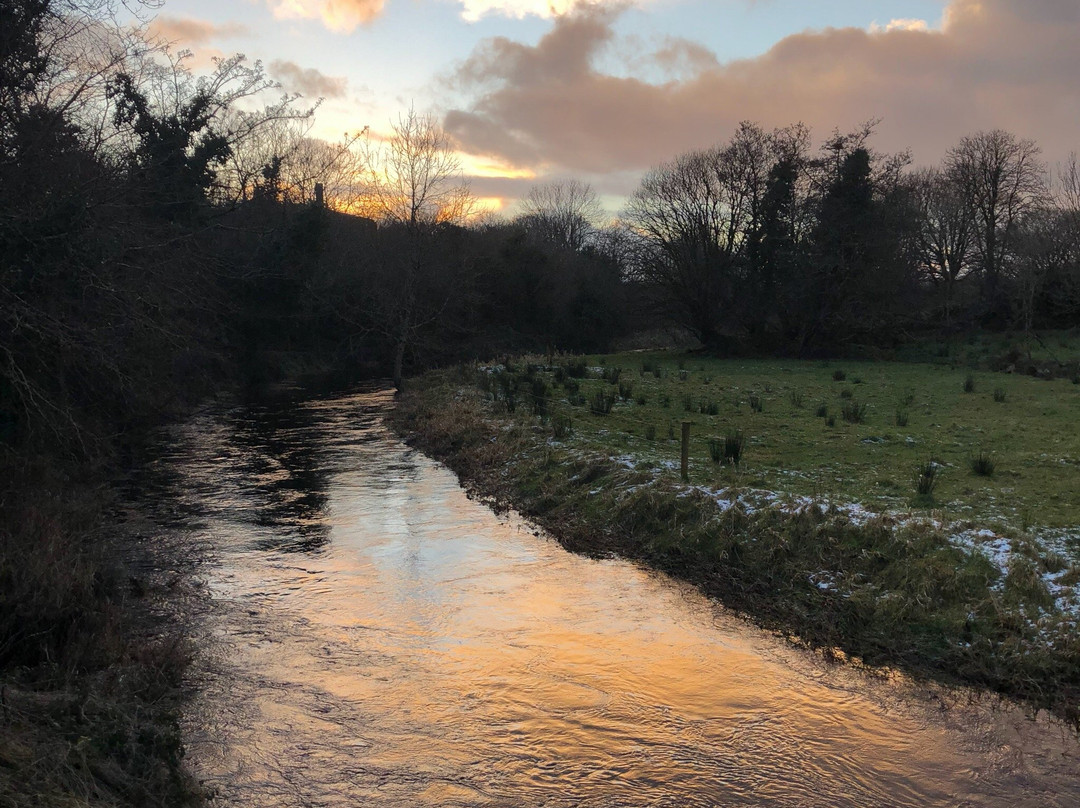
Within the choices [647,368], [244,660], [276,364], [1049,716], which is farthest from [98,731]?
[276,364]

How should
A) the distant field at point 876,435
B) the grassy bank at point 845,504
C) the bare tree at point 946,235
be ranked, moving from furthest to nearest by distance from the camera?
the bare tree at point 946,235 < the distant field at point 876,435 < the grassy bank at point 845,504

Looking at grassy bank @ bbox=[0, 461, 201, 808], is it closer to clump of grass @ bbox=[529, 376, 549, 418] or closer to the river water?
the river water

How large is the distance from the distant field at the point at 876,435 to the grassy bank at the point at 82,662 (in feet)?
25.3

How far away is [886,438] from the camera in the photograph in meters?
14.5

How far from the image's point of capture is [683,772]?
559 cm

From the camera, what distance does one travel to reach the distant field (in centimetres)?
1040

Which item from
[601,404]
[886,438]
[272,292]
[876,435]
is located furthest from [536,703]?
[272,292]

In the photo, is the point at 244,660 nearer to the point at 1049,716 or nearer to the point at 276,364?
the point at 1049,716

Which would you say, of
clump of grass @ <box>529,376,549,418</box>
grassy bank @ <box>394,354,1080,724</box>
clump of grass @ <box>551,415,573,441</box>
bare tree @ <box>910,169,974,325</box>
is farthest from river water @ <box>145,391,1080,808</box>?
bare tree @ <box>910,169,974,325</box>

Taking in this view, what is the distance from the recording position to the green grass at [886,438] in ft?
34.2

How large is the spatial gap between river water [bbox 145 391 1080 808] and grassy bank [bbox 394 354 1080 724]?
77 centimetres

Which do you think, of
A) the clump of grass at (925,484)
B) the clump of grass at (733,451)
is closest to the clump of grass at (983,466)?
the clump of grass at (925,484)

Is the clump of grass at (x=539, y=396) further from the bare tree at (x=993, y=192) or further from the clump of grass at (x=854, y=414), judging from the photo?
the bare tree at (x=993, y=192)

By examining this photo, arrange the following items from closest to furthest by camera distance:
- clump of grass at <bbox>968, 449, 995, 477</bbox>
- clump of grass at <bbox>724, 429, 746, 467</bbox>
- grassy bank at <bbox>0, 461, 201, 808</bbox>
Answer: grassy bank at <bbox>0, 461, 201, 808</bbox> < clump of grass at <bbox>968, 449, 995, 477</bbox> < clump of grass at <bbox>724, 429, 746, 467</bbox>
